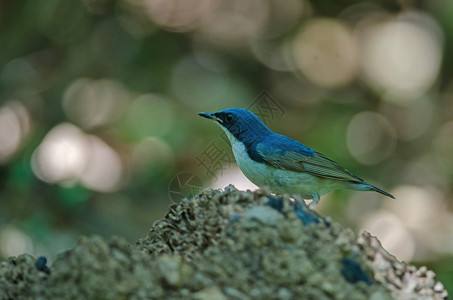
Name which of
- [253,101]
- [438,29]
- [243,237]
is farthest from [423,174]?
[243,237]

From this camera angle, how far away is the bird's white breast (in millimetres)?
4027

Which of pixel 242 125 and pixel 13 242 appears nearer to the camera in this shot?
pixel 242 125

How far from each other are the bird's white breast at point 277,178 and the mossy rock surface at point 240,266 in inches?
65.9

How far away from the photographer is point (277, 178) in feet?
13.3

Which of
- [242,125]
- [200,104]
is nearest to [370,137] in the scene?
[200,104]

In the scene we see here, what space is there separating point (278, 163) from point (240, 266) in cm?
215

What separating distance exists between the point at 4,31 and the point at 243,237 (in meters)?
5.37

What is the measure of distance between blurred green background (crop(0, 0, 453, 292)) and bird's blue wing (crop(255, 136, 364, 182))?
1127 millimetres

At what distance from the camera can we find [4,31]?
21.0ft

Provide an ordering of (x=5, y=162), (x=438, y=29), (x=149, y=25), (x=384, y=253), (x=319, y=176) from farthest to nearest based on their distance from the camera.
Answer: (x=149, y=25) → (x=438, y=29) → (x=5, y=162) → (x=319, y=176) → (x=384, y=253)

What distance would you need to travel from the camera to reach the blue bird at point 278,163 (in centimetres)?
406

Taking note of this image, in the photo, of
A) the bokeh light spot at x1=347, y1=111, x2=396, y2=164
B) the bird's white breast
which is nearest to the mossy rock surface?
the bird's white breast

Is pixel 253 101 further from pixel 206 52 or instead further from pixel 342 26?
pixel 342 26

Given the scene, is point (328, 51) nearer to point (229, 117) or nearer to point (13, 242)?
point (229, 117)
